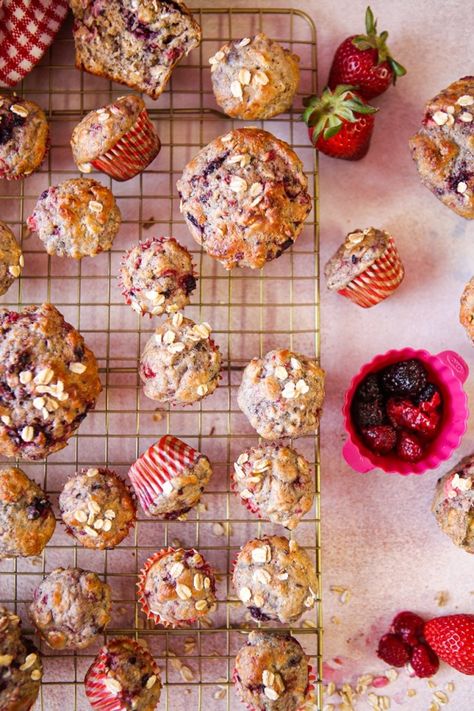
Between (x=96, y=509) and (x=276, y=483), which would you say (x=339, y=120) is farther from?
(x=96, y=509)

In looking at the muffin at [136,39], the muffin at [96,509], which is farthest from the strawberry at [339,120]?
the muffin at [96,509]

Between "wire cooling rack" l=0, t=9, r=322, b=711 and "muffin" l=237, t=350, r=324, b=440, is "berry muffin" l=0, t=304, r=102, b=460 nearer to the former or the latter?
"wire cooling rack" l=0, t=9, r=322, b=711

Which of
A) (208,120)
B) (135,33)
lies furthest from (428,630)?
(135,33)

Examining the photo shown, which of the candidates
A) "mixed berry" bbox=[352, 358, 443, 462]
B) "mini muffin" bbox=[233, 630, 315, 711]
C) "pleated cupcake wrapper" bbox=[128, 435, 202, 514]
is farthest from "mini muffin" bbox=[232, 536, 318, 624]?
"mixed berry" bbox=[352, 358, 443, 462]

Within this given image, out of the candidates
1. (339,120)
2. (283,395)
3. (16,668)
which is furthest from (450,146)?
(16,668)

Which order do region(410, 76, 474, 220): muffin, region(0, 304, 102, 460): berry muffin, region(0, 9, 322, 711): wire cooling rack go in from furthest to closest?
1. region(0, 9, 322, 711): wire cooling rack
2. region(410, 76, 474, 220): muffin
3. region(0, 304, 102, 460): berry muffin
